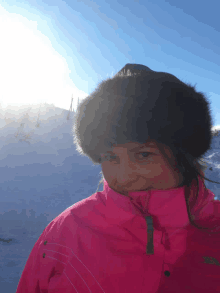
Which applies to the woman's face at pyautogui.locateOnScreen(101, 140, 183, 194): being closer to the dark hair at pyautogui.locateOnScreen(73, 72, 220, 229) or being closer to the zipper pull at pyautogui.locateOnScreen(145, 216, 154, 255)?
the dark hair at pyautogui.locateOnScreen(73, 72, 220, 229)

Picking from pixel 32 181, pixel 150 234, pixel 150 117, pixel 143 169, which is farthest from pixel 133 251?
pixel 32 181

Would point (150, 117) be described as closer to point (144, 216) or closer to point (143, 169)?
point (143, 169)

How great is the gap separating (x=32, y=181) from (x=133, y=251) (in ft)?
16.3

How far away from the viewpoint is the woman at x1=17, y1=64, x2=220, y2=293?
0.69 metres

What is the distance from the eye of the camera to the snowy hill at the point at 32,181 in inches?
108

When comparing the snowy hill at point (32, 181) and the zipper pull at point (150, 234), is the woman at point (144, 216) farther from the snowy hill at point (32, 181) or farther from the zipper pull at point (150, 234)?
the snowy hill at point (32, 181)

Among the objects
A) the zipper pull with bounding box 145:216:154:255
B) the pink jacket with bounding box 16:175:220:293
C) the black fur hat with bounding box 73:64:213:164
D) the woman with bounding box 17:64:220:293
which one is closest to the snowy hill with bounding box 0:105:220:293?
the black fur hat with bounding box 73:64:213:164

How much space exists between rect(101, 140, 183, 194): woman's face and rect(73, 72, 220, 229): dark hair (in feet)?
0.09

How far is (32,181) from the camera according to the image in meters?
4.93

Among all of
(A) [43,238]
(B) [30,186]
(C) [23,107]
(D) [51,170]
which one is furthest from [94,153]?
(C) [23,107]

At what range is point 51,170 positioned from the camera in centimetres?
581

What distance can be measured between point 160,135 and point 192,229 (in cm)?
50

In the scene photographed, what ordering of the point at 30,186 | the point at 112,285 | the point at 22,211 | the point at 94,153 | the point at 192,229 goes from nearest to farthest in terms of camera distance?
the point at 112,285 → the point at 192,229 → the point at 94,153 → the point at 22,211 → the point at 30,186

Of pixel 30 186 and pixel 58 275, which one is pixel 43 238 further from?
pixel 30 186
